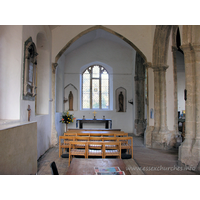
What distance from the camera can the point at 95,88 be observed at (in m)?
12.2

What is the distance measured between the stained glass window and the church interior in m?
0.06

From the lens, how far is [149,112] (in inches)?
299

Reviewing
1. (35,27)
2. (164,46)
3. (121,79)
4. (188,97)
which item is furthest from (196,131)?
(121,79)

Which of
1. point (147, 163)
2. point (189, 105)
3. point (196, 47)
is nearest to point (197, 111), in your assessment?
point (189, 105)

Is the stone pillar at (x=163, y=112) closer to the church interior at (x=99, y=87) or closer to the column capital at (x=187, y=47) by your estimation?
the church interior at (x=99, y=87)

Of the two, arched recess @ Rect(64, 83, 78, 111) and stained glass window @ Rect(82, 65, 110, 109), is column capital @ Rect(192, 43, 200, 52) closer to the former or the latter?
stained glass window @ Rect(82, 65, 110, 109)

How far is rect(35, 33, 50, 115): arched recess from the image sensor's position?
6.86 m

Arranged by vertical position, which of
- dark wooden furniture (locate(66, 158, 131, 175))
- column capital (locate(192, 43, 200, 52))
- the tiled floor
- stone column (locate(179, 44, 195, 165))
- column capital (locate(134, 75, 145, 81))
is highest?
column capital (locate(134, 75, 145, 81))

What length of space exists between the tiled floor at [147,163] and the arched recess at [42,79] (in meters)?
1.66

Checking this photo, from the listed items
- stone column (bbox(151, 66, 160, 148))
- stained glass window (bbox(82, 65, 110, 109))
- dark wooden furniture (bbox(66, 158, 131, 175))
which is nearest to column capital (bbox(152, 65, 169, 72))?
stone column (bbox(151, 66, 160, 148))

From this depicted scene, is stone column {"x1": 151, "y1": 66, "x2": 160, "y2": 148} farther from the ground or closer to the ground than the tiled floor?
farther from the ground

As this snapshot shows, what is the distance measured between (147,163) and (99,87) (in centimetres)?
773

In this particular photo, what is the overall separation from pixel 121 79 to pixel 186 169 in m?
7.90

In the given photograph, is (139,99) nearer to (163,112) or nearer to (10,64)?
(163,112)
